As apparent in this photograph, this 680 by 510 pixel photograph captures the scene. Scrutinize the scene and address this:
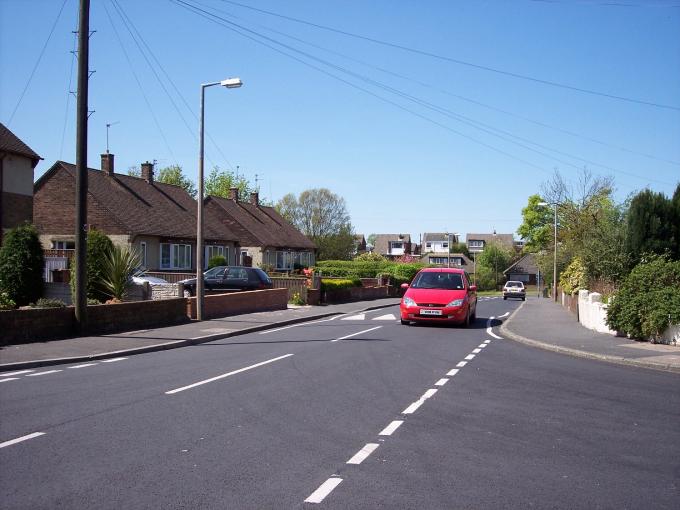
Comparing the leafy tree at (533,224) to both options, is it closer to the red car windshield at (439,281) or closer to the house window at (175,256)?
the house window at (175,256)

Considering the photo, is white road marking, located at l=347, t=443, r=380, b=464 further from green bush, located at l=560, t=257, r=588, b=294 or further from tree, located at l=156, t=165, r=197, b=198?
tree, located at l=156, t=165, r=197, b=198

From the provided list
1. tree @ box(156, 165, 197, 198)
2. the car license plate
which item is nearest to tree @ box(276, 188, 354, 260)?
tree @ box(156, 165, 197, 198)

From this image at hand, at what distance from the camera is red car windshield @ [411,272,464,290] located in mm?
21422

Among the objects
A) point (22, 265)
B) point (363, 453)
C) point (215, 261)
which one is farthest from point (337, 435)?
point (215, 261)

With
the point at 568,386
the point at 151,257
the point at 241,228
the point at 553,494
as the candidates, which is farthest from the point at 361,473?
the point at 241,228

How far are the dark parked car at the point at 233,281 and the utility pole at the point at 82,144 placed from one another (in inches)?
501

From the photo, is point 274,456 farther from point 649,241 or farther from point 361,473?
point 649,241

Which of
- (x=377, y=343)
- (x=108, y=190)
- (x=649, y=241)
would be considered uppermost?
(x=108, y=190)

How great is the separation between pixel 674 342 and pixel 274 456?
1250 centimetres

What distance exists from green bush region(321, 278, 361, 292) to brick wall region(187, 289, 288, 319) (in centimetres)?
550

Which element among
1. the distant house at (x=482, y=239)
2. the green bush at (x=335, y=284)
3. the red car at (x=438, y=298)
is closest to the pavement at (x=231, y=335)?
the red car at (x=438, y=298)

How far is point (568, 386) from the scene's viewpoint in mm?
10625

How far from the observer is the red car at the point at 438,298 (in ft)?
66.8

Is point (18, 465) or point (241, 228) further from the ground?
point (241, 228)
